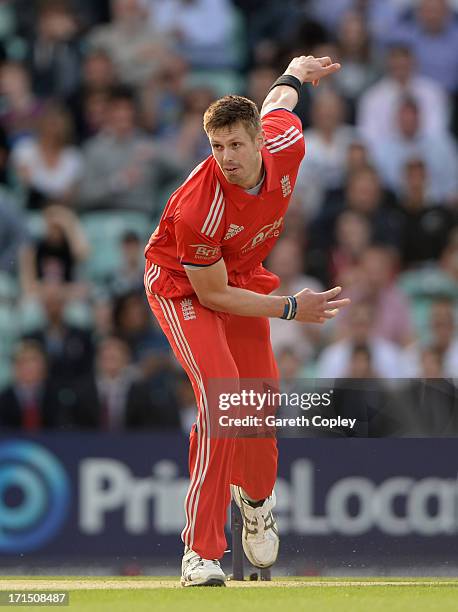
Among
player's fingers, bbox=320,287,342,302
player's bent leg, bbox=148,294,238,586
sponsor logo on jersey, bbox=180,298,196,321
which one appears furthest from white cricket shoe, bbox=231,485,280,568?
player's fingers, bbox=320,287,342,302

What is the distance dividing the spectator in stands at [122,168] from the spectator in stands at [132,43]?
0.64 m

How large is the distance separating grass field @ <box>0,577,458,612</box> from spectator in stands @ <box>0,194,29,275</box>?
493 cm

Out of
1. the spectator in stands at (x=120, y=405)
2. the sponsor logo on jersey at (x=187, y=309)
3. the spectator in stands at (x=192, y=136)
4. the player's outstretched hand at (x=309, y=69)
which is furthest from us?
the spectator in stands at (x=192, y=136)

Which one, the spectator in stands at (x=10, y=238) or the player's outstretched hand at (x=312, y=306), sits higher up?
the spectator in stands at (x=10, y=238)

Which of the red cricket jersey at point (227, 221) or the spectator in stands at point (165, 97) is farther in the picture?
the spectator in stands at point (165, 97)

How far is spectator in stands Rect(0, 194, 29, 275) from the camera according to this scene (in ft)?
37.9

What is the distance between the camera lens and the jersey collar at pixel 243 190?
20.1 ft

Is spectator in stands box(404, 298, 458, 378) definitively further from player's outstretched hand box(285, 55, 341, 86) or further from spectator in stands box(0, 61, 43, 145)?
spectator in stands box(0, 61, 43, 145)

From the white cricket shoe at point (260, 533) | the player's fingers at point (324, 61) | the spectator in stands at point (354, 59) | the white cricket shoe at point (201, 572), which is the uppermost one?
the spectator in stands at point (354, 59)

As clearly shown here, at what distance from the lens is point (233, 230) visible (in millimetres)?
6219

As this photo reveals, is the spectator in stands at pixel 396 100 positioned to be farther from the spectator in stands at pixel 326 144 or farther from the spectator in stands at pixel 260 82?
the spectator in stands at pixel 260 82

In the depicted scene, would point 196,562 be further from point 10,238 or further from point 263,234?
point 10,238

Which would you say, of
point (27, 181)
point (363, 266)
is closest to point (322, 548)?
point (363, 266)

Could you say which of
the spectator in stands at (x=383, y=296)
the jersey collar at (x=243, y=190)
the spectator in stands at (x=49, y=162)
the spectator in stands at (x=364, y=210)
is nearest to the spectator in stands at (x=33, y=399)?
the spectator in stands at (x=49, y=162)
